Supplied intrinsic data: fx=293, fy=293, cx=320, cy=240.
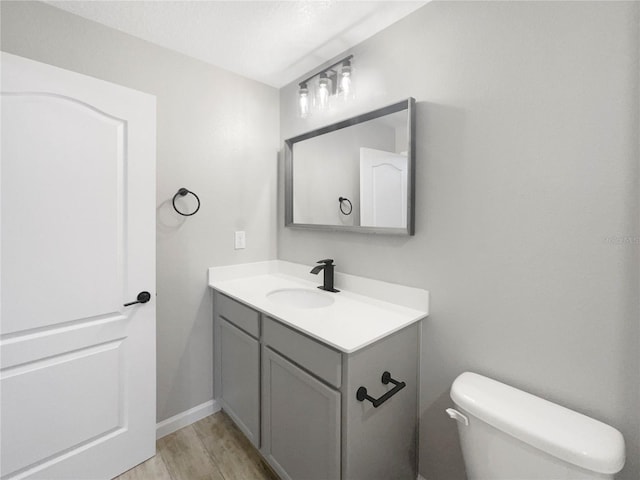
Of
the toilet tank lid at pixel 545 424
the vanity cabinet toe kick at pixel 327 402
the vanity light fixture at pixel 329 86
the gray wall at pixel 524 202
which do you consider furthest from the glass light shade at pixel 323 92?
the toilet tank lid at pixel 545 424

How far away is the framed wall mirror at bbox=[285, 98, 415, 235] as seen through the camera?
1437 millimetres

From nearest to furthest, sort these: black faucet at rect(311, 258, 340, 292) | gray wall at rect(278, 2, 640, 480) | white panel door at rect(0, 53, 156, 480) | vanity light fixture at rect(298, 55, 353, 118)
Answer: gray wall at rect(278, 2, 640, 480) → white panel door at rect(0, 53, 156, 480) → vanity light fixture at rect(298, 55, 353, 118) → black faucet at rect(311, 258, 340, 292)

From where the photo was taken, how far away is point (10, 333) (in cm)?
121

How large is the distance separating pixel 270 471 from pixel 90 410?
3.11 ft

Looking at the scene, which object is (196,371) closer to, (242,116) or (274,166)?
(274,166)

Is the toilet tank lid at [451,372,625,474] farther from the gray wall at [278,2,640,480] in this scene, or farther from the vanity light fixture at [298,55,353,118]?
the vanity light fixture at [298,55,353,118]

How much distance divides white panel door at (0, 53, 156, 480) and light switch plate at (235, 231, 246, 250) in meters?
0.59

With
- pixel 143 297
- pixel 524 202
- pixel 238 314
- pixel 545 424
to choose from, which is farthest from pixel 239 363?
pixel 524 202

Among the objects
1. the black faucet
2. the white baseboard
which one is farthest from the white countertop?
the white baseboard

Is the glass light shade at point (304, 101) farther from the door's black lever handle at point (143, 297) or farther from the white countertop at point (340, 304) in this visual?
the door's black lever handle at point (143, 297)

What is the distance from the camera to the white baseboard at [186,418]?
1785 millimetres

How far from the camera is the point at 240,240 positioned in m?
2.07

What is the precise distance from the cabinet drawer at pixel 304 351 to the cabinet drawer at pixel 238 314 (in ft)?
0.27

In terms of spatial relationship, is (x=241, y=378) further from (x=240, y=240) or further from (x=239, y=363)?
(x=240, y=240)
